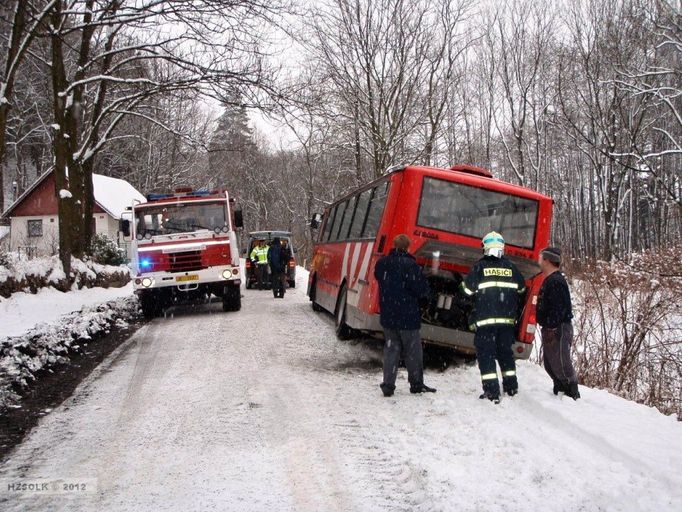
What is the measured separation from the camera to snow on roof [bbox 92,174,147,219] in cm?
A: 4275

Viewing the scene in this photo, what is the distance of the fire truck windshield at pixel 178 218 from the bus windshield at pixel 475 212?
24.3 feet

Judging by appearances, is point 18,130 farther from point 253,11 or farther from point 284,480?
point 284,480

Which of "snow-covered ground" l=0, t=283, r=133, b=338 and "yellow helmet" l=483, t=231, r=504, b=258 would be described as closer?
"yellow helmet" l=483, t=231, r=504, b=258

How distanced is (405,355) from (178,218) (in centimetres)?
900

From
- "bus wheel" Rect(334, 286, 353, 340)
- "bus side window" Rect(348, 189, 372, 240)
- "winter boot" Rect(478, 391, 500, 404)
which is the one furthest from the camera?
"bus wheel" Rect(334, 286, 353, 340)

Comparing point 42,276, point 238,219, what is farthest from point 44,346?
point 42,276

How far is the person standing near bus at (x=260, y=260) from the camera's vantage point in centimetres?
2253

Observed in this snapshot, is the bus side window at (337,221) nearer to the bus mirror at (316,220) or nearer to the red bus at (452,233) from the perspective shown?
the bus mirror at (316,220)

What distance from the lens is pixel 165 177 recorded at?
47.3 metres

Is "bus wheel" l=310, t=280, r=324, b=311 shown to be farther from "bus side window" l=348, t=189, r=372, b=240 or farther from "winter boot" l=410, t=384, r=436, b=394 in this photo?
"winter boot" l=410, t=384, r=436, b=394

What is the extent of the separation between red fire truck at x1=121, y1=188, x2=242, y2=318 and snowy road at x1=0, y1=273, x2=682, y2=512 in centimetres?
577

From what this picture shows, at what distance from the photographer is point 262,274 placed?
22922 millimetres

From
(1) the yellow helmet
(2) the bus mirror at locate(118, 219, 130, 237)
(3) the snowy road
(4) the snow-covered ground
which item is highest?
(2) the bus mirror at locate(118, 219, 130, 237)

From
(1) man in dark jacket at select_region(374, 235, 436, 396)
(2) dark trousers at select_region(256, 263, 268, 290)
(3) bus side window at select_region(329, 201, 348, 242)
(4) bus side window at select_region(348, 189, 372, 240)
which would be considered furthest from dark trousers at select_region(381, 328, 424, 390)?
(2) dark trousers at select_region(256, 263, 268, 290)
